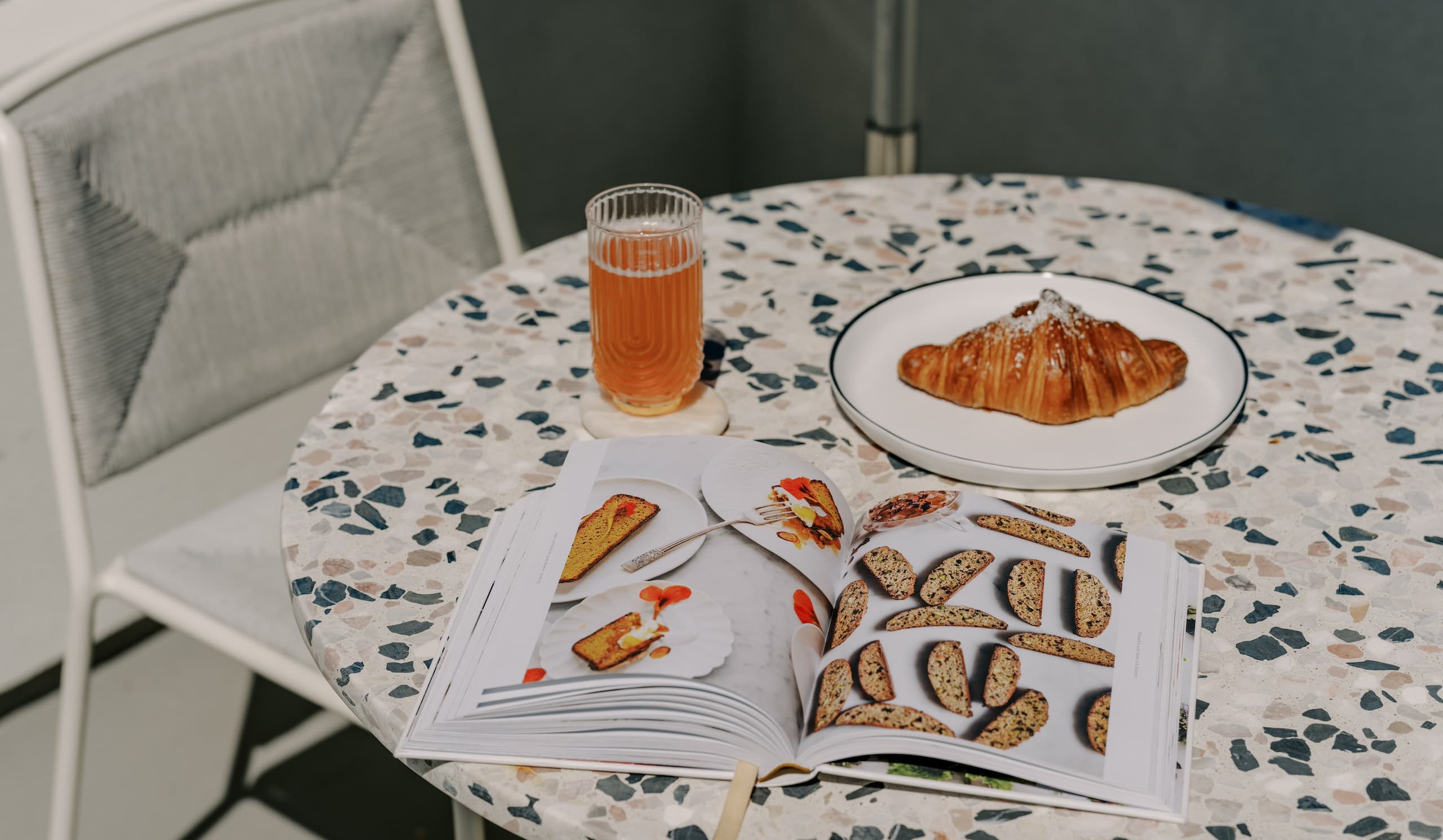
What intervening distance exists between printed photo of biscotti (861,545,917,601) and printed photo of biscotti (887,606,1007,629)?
17mm

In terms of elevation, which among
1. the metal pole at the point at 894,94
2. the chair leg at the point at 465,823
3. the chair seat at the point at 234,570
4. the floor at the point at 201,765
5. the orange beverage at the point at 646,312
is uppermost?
the orange beverage at the point at 646,312

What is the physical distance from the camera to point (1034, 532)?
79cm

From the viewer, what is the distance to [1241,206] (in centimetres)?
128

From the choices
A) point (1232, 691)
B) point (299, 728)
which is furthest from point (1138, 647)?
point (299, 728)

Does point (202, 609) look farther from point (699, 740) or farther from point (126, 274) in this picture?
point (699, 740)

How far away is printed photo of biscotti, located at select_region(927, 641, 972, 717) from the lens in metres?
0.65

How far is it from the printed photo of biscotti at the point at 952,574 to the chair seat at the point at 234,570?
0.67 metres

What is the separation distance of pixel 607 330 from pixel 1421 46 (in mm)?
1645

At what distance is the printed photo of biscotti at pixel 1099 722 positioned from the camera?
64 cm

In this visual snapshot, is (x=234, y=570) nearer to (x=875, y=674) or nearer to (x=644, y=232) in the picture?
(x=644, y=232)

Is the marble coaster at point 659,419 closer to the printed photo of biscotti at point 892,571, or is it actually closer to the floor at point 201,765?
the printed photo of biscotti at point 892,571

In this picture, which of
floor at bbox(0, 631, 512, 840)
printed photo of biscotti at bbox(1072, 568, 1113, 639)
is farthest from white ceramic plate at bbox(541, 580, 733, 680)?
floor at bbox(0, 631, 512, 840)

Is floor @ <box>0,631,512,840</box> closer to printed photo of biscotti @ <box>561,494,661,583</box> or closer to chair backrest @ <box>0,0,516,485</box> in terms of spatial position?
chair backrest @ <box>0,0,516,485</box>

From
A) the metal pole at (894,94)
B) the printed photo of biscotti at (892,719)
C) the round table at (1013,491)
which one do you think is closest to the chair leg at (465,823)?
the round table at (1013,491)
